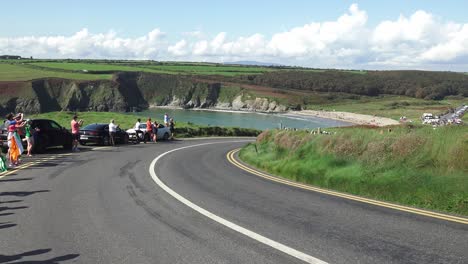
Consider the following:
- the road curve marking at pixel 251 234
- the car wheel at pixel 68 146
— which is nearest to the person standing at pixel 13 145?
the car wheel at pixel 68 146

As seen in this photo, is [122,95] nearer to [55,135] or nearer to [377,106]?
[377,106]

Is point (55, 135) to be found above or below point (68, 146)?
above

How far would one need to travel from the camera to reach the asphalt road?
245 inches

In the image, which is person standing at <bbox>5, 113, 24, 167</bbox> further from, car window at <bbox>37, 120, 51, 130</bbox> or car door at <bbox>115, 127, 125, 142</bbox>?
car door at <bbox>115, 127, 125, 142</bbox>

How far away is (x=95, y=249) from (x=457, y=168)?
7.78 m

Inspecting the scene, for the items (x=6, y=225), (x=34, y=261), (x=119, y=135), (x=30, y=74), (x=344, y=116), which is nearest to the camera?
(x=34, y=261)

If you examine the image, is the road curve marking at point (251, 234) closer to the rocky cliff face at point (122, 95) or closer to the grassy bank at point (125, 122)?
the grassy bank at point (125, 122)

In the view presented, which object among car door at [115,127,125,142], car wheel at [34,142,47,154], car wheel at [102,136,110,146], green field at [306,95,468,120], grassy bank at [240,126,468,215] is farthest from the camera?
green field at [306,95,468,120]

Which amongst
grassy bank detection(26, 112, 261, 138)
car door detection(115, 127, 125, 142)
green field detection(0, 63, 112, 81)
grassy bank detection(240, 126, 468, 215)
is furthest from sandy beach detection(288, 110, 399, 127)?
grassy bank detection(240, 126, 468, 215)

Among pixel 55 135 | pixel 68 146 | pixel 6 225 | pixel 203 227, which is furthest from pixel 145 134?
pixel 203 227

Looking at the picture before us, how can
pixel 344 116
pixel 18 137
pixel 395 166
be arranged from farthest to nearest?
pixel 344 116, pixel 18 137, pixel 395 166

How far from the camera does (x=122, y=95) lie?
153 metres

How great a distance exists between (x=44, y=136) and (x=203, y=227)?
61.2ft

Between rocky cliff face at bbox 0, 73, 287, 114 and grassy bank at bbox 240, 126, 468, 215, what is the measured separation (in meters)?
116
